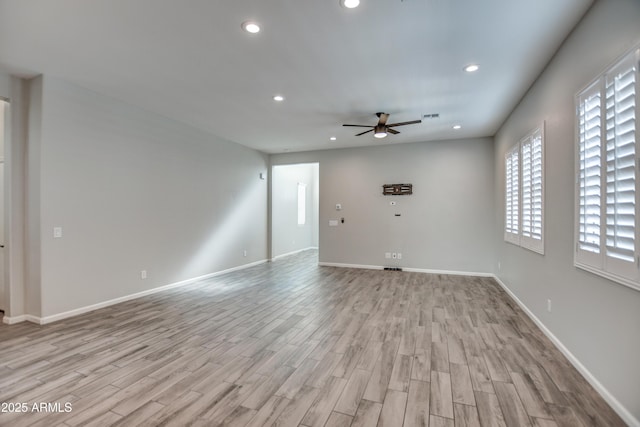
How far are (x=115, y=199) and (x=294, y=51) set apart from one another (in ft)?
10.8

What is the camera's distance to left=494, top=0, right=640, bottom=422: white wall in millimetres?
1914

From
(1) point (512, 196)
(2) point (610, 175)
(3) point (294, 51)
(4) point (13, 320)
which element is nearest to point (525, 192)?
(1) point (512, 196)

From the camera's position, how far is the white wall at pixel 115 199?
11.9ft

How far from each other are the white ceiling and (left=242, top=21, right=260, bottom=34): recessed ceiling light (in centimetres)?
6

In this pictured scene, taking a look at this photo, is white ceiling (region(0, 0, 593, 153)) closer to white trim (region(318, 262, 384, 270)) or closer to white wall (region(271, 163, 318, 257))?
white trim (region(318, 262, 384, 270))

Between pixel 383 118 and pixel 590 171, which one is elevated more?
pixel 383 118

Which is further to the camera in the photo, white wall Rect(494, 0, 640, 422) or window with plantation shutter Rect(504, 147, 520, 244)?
window with plantation shutter Rect(504, 147, 520, 244)

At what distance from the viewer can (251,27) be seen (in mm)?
2592

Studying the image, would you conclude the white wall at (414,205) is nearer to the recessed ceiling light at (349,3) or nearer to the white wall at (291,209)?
the white wall at (291,209)

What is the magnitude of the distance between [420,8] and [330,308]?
351 cm

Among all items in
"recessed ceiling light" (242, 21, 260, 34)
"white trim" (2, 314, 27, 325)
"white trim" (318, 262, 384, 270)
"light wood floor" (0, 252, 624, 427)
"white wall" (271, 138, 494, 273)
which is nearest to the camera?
"light wood floor" (0, 252, 624, 427)

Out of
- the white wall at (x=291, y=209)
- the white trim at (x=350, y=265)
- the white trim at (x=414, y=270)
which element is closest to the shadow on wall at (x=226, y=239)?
the white wall at (x=291, y=209)

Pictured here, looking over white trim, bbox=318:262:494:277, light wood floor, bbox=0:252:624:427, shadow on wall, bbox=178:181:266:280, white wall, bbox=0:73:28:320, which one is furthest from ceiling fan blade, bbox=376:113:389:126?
white wall, bbox=0:73:28:320

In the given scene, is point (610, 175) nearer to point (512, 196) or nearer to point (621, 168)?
point (621, 168)
